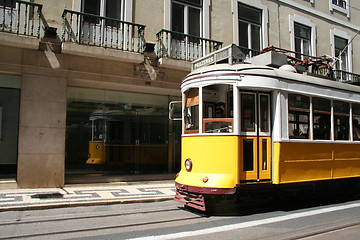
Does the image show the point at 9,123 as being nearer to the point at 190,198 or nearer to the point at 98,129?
the point at 98,129

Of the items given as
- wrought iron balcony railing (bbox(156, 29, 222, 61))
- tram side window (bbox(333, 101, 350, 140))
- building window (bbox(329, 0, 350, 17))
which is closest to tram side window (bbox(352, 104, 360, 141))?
tram side window (bbox(333, 101, 350, 140))

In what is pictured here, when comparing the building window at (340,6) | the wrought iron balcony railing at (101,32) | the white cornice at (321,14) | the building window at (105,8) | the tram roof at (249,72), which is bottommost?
the tram roof at (249,72)

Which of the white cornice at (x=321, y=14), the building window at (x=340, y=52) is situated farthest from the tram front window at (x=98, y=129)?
the building window at (x=340, y=52)

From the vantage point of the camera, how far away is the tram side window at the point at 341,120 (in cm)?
866

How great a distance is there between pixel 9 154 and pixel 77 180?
8.44 ft

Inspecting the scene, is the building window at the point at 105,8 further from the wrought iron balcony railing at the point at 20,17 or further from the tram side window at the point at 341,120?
the tram side window at the point at 341,120

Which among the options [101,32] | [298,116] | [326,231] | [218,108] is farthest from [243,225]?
[101,32]

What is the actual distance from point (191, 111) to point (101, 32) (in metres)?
5.15

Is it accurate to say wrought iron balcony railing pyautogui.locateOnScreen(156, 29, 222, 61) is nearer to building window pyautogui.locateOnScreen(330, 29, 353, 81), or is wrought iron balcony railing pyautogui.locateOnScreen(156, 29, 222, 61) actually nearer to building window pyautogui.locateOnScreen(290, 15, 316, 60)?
building window pyautogui.locateOnScreen(290, 15, 316, 60)

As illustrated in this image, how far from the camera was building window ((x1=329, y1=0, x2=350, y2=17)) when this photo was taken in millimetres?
18630

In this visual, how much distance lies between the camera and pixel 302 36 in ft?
56.6

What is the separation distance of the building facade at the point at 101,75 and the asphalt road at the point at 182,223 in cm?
358

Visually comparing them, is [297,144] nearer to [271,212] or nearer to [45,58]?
[271,212]

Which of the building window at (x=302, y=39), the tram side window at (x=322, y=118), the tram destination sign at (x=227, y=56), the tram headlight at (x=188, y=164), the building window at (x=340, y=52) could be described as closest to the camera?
the tram headlight at (x=188, y=164)
